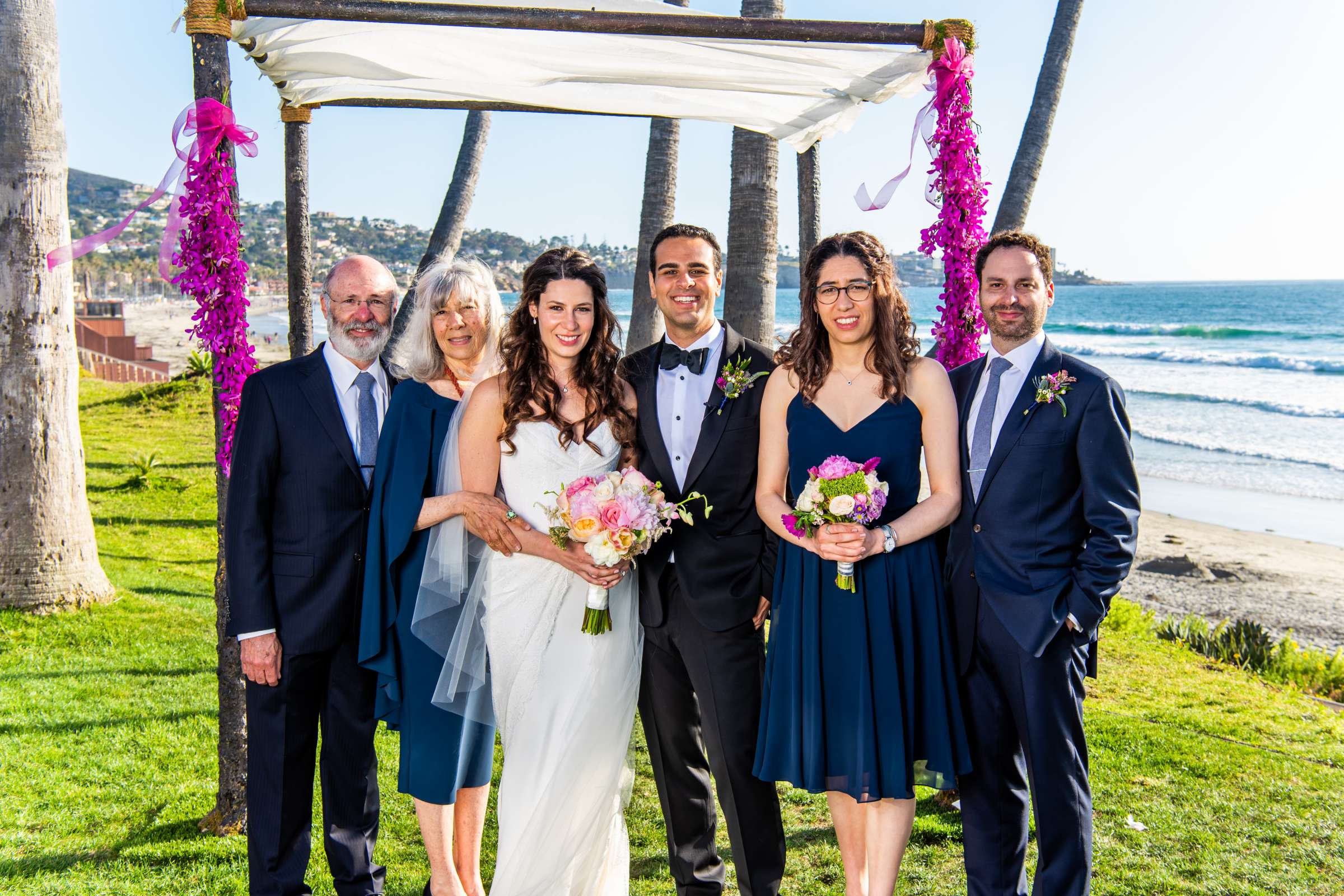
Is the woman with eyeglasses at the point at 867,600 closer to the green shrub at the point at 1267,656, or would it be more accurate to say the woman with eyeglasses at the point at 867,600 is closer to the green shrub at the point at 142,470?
the green shrub at the point at 1267,656

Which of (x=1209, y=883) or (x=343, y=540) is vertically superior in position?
(x=343, y=540)

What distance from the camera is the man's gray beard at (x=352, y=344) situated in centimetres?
415

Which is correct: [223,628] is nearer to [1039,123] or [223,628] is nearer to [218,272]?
[218,272]

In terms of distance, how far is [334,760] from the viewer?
13.5ft

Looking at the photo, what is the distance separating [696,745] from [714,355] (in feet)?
5.78

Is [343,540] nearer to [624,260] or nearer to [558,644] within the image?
[558,644]

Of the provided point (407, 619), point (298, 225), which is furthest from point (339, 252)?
point (407, 619)

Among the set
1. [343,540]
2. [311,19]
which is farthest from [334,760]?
[311,19]

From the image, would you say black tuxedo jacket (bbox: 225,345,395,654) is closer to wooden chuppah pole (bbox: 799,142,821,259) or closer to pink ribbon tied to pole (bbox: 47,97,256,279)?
pink ribbon tied to pole (bbox: 47,97,256,279)

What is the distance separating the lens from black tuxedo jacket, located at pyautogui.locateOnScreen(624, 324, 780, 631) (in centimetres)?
407

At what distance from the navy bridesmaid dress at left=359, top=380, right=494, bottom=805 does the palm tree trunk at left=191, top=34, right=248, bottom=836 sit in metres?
0.67

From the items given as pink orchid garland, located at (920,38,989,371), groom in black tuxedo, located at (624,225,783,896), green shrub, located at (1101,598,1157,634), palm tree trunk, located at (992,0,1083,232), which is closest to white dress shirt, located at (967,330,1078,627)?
pink orchid garland, located at (920,38,989,371)

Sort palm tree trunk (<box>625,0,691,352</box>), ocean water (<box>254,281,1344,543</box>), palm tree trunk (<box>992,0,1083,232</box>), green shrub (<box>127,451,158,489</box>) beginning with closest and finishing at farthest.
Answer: palm tree trunk (<box>992,0,1083,232</box>)
palm tree trunk (<box>625,0,691,352</box>)
green shrub (<box>127,451,158,489</box>)
ocean water (<box>254,281,1344,543</box>)

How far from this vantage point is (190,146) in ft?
13.8
